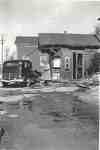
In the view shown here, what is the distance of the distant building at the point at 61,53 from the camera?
2055 mm

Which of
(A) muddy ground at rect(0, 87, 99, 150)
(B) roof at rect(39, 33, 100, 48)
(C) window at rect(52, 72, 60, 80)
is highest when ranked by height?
(B) roof at rect(39, 33, 100, 48)

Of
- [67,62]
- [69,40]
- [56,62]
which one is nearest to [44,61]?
[56,62]

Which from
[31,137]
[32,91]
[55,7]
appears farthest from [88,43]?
[31,137]

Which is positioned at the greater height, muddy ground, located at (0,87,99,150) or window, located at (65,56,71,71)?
window, located at (65,56,71,71)

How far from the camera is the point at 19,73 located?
6.75 feet

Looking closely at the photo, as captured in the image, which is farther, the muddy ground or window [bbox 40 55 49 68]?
window [bbox 40 55 49 68]

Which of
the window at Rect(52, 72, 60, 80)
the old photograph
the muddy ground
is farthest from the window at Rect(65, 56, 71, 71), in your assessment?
Result: the muddy ground

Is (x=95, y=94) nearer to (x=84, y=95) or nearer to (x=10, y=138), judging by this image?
(x=84, y=95)

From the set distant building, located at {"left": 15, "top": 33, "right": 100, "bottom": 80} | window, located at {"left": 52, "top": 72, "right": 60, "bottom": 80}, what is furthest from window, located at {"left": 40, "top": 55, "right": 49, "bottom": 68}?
window, located at {"left": 52, "top": 72, "right": 60, "bottom": 80}

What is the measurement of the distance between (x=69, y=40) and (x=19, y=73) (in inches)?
24.2

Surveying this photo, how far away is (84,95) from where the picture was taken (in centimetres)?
212

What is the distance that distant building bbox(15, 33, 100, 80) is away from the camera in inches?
80.9

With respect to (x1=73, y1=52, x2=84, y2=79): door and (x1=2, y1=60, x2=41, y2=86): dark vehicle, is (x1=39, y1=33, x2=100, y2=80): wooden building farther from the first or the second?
(x1=2, y1=60, x2=41, y2=86): dark vehicle

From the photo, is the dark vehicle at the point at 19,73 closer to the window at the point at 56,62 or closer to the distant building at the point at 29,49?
the distant building at the point at 29,49
